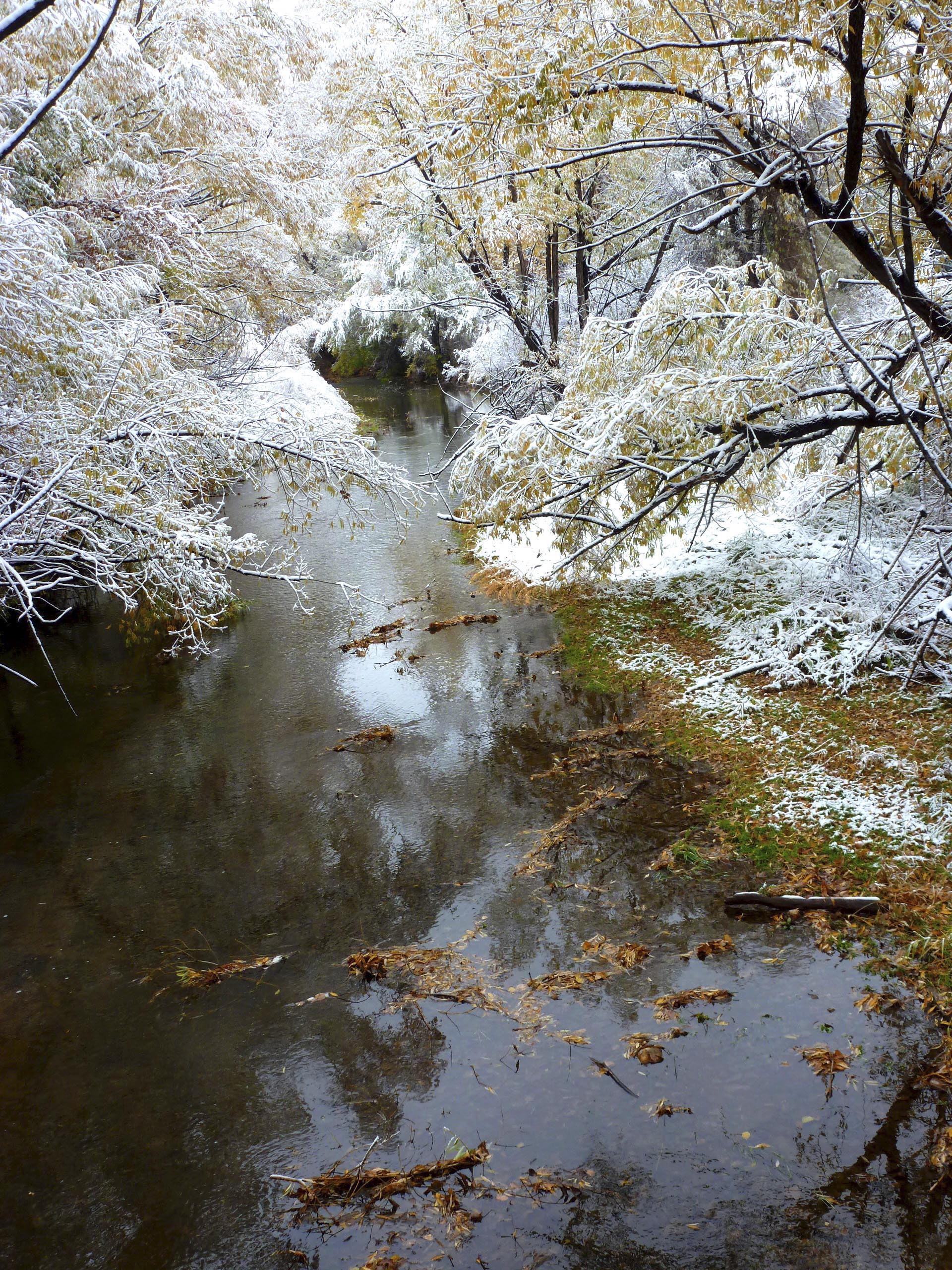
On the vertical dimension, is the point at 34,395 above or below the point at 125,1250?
above

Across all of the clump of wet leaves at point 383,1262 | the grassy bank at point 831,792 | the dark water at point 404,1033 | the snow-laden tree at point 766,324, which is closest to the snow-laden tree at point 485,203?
the snow-laden tree at point 766,324

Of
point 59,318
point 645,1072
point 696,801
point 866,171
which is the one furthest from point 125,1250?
point 866,171

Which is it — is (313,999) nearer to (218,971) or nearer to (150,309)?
(218,971)

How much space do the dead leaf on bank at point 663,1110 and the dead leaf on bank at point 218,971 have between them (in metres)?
2.08

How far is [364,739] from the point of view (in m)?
7.06

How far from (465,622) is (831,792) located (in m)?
4.90

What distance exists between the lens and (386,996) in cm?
419

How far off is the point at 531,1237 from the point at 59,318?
644 centimetres

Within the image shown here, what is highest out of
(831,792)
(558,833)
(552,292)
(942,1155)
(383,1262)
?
(552,292)

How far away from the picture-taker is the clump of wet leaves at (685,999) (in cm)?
388

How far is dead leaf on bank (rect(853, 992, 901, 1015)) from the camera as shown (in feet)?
12.2

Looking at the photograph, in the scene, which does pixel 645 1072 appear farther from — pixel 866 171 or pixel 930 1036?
pixel 866 171

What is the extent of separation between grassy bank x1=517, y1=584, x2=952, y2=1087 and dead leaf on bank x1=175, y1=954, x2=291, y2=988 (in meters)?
2.29

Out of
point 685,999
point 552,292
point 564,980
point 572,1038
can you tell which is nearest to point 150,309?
point 564,980
